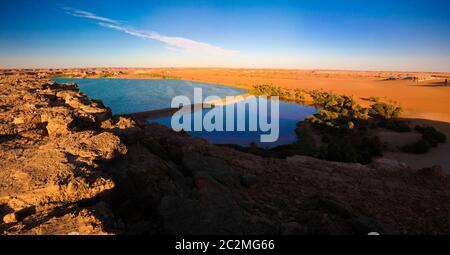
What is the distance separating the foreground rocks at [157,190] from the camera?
395cm

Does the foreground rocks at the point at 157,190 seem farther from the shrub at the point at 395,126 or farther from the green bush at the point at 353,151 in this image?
the shrub at the point at 395,126

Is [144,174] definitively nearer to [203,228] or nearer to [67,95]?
[203,228]

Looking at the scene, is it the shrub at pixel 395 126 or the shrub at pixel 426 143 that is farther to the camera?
the shrub at pixel 395 126

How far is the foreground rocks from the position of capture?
3.95 metres

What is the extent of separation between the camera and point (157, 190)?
17.2 ft

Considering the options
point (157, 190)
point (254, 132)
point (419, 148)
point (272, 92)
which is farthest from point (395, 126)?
point (272, 92)

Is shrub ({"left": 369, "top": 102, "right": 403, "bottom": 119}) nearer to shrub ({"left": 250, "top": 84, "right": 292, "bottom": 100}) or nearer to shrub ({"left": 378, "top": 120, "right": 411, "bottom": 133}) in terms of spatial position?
shrub ({"left": 378, "top": 120, "right": 411, "bottom": 133})

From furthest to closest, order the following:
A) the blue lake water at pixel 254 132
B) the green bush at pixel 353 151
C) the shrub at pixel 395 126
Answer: the shrub at pixel 395 126 < the blue lake water at pixel 254 132 < the green bush at pixel 353 151

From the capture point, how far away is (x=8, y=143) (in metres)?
5.55

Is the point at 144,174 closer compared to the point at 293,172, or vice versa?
the point at 144,174

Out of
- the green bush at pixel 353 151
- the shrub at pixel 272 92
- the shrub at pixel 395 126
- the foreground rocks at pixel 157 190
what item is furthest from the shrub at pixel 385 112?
the foreground rocks at pixel 157 190

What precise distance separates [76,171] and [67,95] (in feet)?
21.8

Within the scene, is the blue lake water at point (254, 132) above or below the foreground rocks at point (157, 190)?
below
